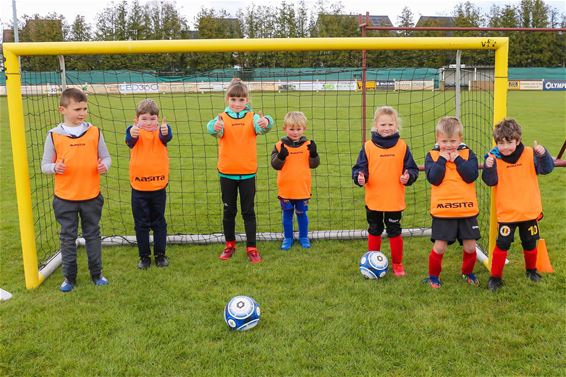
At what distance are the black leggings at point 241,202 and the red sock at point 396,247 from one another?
1.43 meters

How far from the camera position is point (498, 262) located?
4.36 meters

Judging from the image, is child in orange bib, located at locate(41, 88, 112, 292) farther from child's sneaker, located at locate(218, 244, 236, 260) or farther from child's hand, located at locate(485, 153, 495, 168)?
child's hand, located at locate(485, 153, 495, 168)

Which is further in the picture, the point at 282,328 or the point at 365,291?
the point at 365,291

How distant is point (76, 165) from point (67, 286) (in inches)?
43.0

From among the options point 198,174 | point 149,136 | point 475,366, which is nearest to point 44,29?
point 198,174

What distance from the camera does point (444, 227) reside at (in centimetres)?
429

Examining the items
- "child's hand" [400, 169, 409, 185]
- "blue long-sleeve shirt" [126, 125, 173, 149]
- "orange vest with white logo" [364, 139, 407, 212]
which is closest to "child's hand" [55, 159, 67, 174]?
"blue long-sleeve shirt" [126, 125, 173, 149]

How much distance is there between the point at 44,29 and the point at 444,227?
46229mm

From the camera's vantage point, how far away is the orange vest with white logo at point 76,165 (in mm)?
4328

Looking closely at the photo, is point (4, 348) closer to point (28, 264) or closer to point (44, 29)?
point (28, 264)

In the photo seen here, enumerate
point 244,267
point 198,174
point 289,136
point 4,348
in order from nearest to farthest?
point 4,348 → point 244,267 → point 289,136 → point 198,174

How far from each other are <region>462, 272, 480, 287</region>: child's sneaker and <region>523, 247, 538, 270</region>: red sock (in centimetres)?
47

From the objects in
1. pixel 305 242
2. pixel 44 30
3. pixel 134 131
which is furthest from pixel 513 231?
pixel 44 30

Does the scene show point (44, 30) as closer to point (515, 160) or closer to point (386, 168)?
point (386, 168)
